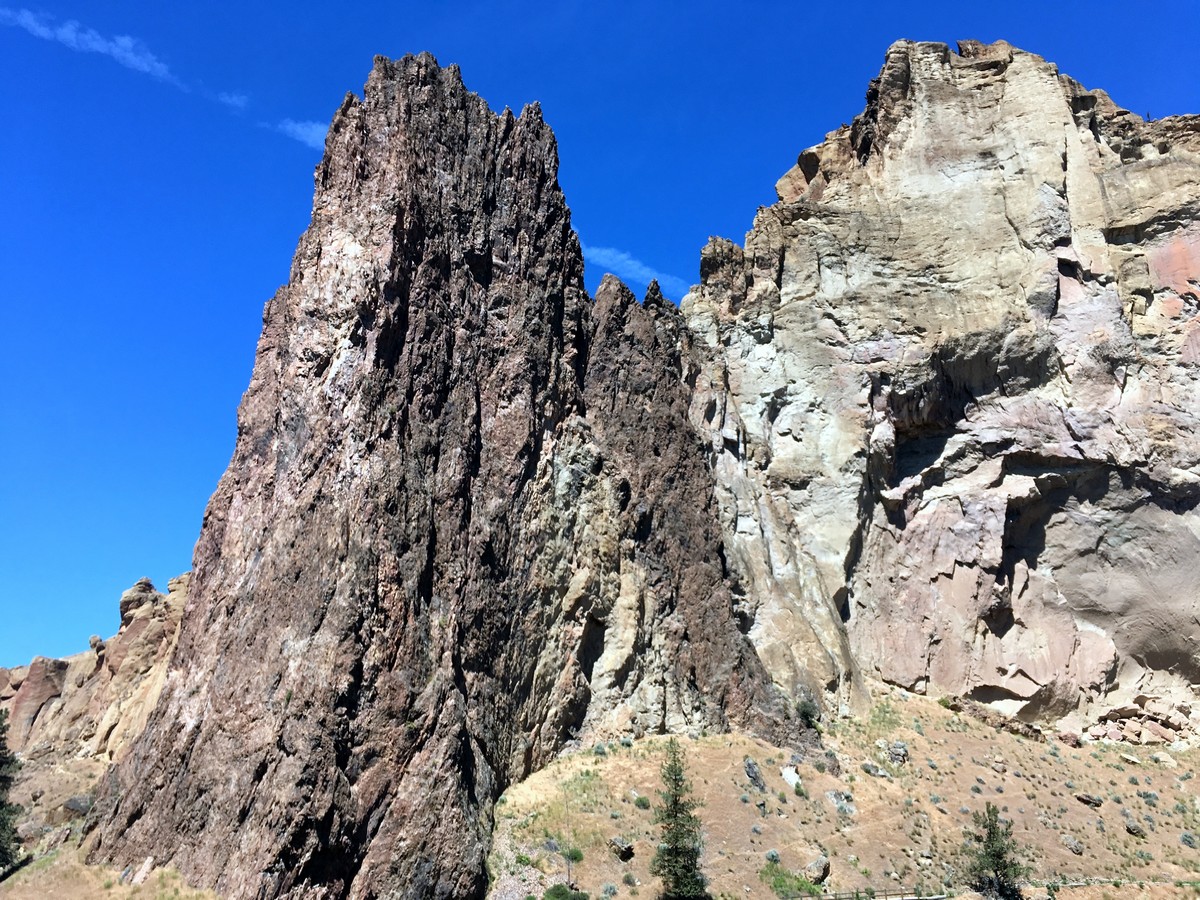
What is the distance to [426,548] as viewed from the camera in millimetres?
31375

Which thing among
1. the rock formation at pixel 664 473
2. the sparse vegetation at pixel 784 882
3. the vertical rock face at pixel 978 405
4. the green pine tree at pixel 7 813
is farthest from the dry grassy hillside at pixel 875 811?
the green pine tree at pixel 7 813

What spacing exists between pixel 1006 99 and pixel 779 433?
71.2 ft

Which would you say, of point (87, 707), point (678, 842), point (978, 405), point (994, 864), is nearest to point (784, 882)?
point (678, 842)

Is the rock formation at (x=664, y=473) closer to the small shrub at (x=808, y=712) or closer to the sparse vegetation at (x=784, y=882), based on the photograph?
the small shrub at (x=808, y=712)


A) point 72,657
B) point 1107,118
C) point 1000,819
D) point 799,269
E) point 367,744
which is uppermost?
point 1107,118

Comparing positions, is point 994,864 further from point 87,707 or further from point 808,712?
point 87,707

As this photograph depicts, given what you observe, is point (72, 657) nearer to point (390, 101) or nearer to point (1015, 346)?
point (390, 101)

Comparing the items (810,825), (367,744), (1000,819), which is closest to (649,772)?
(810,825)

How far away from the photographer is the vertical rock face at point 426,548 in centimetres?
2733

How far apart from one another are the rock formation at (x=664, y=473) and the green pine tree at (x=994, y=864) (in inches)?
310

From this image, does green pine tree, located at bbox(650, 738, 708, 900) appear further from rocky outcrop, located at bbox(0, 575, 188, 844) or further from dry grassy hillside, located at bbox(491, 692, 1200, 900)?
rocky outcrop, located at bbox(0, 575, 188, 844)

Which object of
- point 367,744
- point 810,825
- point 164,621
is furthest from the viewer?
point 164,621

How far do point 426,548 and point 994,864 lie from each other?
19882 mm

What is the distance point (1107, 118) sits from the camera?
5106 cm
